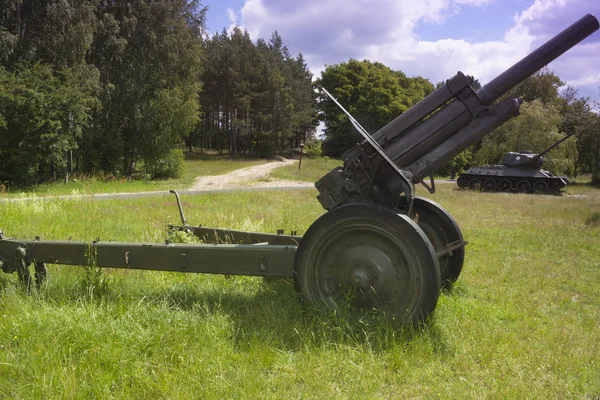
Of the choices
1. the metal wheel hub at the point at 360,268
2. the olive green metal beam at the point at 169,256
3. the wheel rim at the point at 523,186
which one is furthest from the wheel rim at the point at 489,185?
the olive green metal beam at the point at 169,256

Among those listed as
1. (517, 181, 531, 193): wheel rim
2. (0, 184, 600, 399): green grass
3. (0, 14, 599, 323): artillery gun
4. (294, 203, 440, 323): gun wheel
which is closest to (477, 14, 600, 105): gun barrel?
(0, 14, 599, 323): artillery gun

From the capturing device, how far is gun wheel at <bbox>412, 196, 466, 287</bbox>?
4180 millimetres

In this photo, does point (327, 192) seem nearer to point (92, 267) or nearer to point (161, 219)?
point (92, 267)

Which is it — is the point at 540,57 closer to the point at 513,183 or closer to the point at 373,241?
the point at 373,241

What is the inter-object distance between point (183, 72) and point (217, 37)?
24.0 metres

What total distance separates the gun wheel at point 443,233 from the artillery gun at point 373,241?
0.93 ft

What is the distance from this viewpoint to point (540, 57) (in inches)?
133

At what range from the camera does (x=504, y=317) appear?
379 centimetres

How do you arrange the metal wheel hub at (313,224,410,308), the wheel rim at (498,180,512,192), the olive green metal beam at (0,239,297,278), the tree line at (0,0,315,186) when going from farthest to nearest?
the wheel rim at (498,180,512,192) → the tree line at (0,0,315,186) → the olive green metal beam at (0,239,297,278) → the metal wheel hub at (313,224,410,308)

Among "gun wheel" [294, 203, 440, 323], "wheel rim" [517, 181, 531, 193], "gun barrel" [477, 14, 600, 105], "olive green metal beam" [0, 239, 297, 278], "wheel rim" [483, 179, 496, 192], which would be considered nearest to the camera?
"gun wheel" [294, 203, 440, 323]

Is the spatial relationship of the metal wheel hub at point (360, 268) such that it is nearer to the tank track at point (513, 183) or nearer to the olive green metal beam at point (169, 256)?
the olive green metal beam at point (169, 256)

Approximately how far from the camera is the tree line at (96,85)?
15594mm

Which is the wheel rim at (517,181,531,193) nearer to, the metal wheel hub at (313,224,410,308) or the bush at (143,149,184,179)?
the bush at (143,149,184,179)

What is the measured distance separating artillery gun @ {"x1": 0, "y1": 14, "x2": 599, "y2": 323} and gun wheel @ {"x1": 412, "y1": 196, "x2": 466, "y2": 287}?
28 cm
